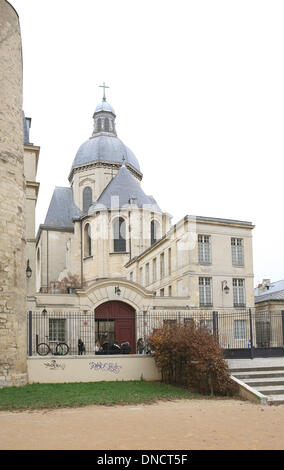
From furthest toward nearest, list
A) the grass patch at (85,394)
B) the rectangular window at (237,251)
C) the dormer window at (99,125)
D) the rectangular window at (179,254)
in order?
the dormer window at (99,125) < the rectangular window at (237,251) < the rectangular window at (179,254) < the grass patch at (85,394)

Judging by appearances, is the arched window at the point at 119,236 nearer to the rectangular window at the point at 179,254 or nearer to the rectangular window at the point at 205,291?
the rectangular window at the point at 179,254

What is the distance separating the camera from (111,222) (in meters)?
52.4

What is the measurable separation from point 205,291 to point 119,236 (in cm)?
2061

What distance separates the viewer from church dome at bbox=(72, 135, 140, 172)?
6669 centimetres

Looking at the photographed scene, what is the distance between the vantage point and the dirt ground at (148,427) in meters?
8.28

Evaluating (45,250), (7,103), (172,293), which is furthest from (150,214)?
(7,103)

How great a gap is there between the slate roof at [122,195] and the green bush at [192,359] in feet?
118

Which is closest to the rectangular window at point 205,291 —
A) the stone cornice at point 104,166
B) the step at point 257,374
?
Answer: the step at point 257,374

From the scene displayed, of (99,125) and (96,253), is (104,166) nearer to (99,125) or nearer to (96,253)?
(99,125)

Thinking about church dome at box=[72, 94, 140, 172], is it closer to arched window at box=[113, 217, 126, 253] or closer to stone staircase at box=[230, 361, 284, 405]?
arched window at box=[113, 217, 126, 253]

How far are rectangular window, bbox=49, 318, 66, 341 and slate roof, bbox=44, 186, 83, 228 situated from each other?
123 feet

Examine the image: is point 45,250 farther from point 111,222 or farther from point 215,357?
point 215,357

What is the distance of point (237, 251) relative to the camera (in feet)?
111

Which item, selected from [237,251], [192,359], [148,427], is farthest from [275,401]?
[237,251]
